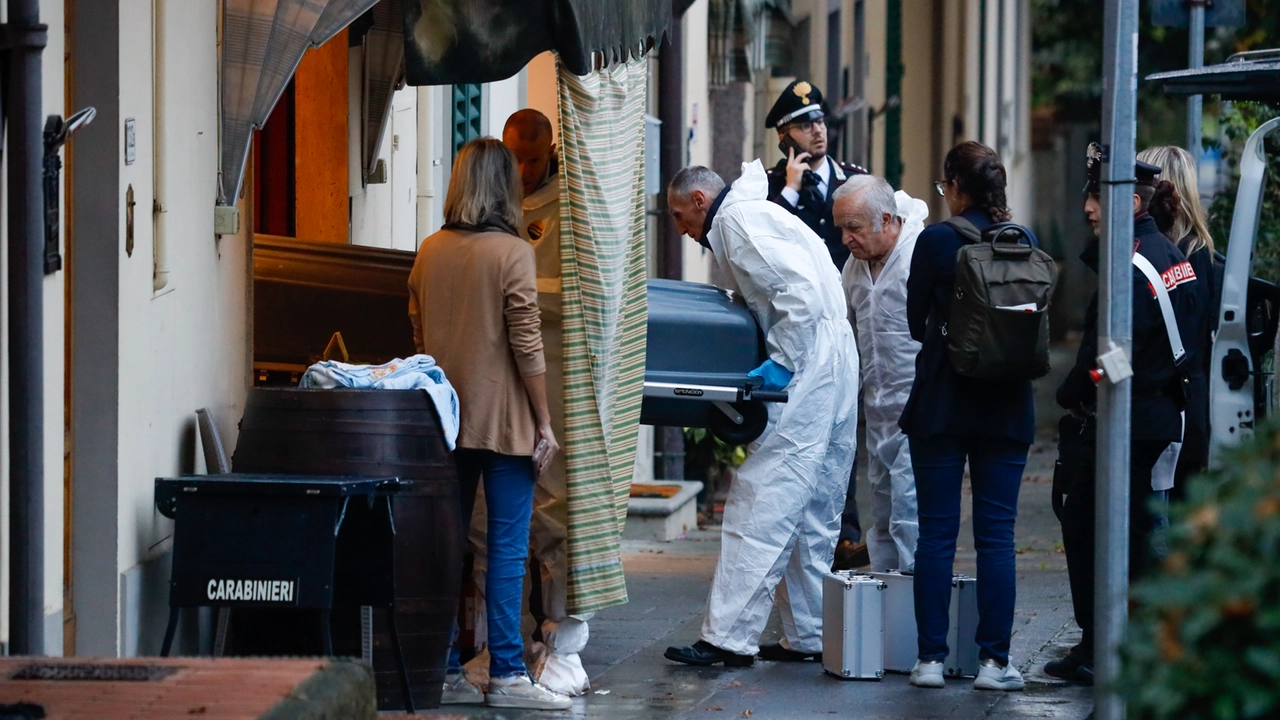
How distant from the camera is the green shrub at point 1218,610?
2189 millimetres

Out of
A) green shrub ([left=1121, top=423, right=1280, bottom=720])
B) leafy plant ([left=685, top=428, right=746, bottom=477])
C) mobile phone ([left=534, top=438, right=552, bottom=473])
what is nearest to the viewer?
green shrub ([left=1121, top=423, right=1280, bottom=720])

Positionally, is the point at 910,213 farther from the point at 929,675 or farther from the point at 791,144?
the point at 929,675

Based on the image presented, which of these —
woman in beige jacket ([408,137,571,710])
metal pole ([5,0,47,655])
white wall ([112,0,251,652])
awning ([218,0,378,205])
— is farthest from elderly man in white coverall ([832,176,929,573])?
metal pole ([5,0,47,655])

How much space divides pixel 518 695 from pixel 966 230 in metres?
2.03

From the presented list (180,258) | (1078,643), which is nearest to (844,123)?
(1078,643)

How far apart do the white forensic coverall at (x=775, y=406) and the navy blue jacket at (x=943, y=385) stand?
55 centimetres

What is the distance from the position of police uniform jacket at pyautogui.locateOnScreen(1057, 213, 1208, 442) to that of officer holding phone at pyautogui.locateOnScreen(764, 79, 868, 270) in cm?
260

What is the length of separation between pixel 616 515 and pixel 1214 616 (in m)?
Result: 4.12

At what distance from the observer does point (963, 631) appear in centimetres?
643

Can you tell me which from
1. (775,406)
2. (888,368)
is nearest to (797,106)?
(888,368)

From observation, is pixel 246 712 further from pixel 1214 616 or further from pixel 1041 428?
pixel 1041 428

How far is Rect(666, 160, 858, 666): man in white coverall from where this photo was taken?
6.62 m

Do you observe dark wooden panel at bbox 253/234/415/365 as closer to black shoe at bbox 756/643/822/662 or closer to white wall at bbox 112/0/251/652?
white wall at bbox 112/0/251/652

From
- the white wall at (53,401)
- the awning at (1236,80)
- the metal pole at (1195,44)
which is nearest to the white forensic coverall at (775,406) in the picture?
the awning at (1236,80)
